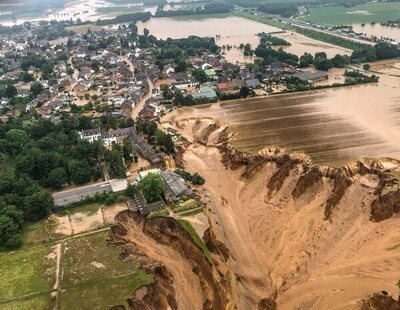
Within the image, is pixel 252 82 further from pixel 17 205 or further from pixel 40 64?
pixel 40 64

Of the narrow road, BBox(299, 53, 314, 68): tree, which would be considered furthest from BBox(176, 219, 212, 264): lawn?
BBox(299, 53, 314, 68): tree

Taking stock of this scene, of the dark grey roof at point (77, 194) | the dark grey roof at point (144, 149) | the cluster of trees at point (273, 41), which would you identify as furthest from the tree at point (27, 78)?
the cluster of trees at point (273, 41)

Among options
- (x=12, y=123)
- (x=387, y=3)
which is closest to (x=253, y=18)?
(x=387, y=3)

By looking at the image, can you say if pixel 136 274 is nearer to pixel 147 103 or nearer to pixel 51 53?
pixel 147 103

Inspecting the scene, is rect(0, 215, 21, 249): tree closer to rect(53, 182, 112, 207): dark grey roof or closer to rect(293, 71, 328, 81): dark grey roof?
rect(53, 182, 112, 207): dark grey roof

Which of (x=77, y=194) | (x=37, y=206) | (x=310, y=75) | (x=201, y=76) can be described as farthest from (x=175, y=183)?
(x=310, y=75)

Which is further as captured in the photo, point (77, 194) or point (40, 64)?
point (40, 64)

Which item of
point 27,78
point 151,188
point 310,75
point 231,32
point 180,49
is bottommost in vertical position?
point 27,78
